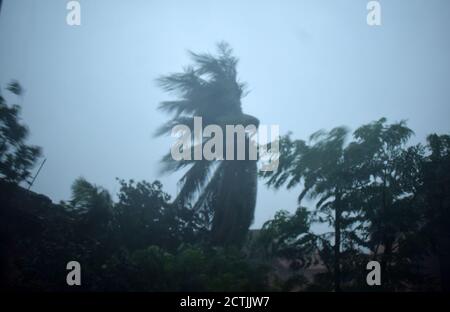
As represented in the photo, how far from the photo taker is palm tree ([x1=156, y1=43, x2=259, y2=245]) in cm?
1004

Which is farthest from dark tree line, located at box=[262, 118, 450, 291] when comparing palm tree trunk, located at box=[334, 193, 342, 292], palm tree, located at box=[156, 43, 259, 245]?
palm tree, located at box=[156, 43, 259, 245]

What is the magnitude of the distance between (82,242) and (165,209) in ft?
10.9

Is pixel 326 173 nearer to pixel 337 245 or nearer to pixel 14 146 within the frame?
pixel 337 245

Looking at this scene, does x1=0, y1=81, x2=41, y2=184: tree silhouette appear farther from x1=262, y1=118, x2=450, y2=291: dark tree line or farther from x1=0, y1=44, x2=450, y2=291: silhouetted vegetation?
x1=262, y1=118, x2=450, y2=291: dark tree line

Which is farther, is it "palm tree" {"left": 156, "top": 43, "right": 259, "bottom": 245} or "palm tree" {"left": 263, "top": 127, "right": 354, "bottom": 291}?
"palm tree" {"left": 156, "top": 43, "right": 259, "bottom": 245}

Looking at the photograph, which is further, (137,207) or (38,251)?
(137,207)

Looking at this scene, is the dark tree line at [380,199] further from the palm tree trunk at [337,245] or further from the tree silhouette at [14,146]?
the tree silhouette at [14,146]

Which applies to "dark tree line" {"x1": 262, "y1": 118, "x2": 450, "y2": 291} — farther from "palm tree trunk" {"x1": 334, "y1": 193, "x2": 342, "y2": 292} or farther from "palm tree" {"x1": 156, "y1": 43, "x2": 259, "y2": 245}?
"palm tree" {"x1": 156, "y1": 43, "x2": 259, "y2": 245}

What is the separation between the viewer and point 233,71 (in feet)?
40.2

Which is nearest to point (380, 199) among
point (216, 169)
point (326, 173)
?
point (326, 173)

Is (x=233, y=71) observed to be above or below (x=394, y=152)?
above

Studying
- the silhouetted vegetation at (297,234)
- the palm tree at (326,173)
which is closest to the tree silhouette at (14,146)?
the silhouetted vegetation at (297,234)
